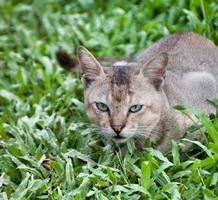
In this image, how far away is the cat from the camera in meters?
5.60

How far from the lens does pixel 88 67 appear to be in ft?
19.3

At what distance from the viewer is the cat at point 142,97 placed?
560 cm

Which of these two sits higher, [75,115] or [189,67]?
[189,67]

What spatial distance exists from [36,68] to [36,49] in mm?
586

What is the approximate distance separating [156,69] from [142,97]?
0.24m

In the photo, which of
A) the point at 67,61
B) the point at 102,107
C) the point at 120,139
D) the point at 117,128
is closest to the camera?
the point at 117,128

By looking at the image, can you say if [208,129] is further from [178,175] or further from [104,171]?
[104,171]

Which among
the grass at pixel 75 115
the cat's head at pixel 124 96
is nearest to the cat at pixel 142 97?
the cat's head at pixel 124 96

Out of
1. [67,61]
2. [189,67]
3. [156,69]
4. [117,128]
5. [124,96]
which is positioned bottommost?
[67,61]

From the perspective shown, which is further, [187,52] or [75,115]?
[75,115]

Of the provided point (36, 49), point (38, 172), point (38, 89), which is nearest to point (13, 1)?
point (36, 49)

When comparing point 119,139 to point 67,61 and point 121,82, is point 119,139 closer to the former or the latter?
point 121,82

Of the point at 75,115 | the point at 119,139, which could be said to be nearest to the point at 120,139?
the point at 119,139

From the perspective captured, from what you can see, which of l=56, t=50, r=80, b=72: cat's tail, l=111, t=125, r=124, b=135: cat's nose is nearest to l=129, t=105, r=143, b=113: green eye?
l=111, t=125, r=124, b=135: cat's nose
